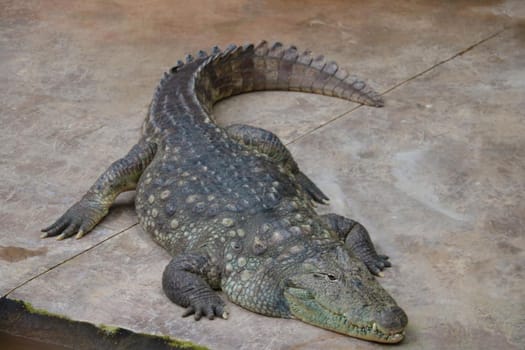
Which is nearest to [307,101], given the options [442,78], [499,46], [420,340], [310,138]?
[310,138]

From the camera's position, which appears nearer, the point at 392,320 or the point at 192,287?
the point at 392,320

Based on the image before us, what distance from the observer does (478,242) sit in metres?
4.94

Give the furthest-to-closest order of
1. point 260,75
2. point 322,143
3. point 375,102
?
point 260,75
point 375,102
point 322,143

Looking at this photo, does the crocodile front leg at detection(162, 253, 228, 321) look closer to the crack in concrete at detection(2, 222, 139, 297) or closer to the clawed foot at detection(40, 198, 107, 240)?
the crack in concrete at detection(2, 222, 139, 297)

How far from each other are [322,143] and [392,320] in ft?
7.02

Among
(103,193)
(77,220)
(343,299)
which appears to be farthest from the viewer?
(103,193)

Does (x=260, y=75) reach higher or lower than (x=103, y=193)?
higher

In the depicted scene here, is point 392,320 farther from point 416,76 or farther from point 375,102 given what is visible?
point 416,76

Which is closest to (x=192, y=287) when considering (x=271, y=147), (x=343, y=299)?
(x=343, y=299)

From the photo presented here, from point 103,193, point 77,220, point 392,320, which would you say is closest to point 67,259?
point 77,220

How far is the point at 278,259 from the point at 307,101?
235cm

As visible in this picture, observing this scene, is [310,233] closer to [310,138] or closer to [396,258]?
[396,258]

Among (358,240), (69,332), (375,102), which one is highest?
(375,102)

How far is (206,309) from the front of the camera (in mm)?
4395
